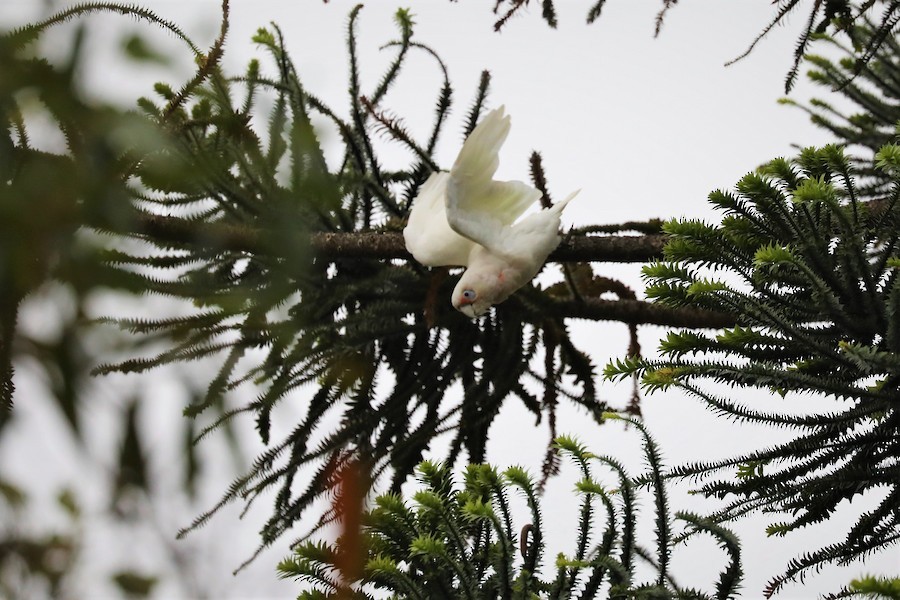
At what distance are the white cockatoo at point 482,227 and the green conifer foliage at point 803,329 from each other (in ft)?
1.94

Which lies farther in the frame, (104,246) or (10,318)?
(104,246)

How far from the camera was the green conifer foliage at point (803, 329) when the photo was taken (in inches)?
62.4

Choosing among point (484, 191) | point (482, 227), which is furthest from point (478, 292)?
point (484, 191)

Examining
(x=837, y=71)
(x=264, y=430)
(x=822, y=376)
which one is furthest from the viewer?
(x=837, y=71)

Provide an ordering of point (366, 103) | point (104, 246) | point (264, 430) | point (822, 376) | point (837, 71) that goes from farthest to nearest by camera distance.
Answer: point (837, 71) → point (264, 430) → point (366, 103) → point (822, 376) → point (104, 246)

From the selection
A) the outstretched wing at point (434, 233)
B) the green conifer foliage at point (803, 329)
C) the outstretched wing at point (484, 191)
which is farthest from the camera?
the outstretched wing at point (434, 233)

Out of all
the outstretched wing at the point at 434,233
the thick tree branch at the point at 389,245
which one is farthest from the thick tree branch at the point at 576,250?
the outstretched wing at the point at 434,233

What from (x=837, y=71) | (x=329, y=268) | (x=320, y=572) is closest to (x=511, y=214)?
(x=329, y=268)

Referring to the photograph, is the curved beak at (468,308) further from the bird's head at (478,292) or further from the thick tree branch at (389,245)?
the thick tree branch at (389,245)

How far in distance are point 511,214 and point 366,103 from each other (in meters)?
0.50

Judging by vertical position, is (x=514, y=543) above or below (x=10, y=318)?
above

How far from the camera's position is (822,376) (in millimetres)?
1652

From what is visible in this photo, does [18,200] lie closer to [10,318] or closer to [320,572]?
[10,318]

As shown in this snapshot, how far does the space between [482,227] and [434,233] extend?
132 mm
